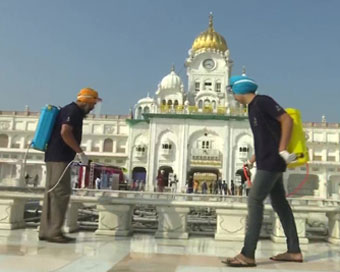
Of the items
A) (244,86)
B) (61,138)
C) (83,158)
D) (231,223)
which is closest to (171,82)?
(231,223)

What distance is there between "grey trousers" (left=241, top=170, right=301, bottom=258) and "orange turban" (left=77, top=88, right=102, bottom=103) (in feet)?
8.67

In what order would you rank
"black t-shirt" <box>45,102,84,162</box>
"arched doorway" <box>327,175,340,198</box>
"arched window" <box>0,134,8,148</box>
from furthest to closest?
"arched window" <box>0,134,8,148</box>
"arched doorway" <box>327,175,340,198</box>
"black t-shirt" <box>45,102,84,162</box>

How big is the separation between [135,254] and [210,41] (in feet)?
150

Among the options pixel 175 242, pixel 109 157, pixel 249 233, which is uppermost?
pixel 109 157

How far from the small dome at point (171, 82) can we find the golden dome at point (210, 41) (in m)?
5.33

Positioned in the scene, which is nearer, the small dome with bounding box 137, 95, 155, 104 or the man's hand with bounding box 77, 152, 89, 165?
the man's hand with bounding box 77, 152, 89, 165

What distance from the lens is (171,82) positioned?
148 ft

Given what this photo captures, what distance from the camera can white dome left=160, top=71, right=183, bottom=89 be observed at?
45000mm

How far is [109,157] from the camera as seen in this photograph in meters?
46.1

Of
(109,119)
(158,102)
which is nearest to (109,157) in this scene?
(109,119)

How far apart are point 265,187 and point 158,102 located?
132 feet

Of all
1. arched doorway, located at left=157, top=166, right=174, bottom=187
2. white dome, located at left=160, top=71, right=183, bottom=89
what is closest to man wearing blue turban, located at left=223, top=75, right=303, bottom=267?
arched doorway, located at left=157, top=166, right=174, bottom=187

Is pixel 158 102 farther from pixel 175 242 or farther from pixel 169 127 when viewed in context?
pixel 175 242

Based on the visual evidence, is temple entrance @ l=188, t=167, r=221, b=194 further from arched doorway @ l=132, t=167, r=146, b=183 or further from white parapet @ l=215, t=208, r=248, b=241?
white parapet @ l=215, t=208, r=248, b=241
